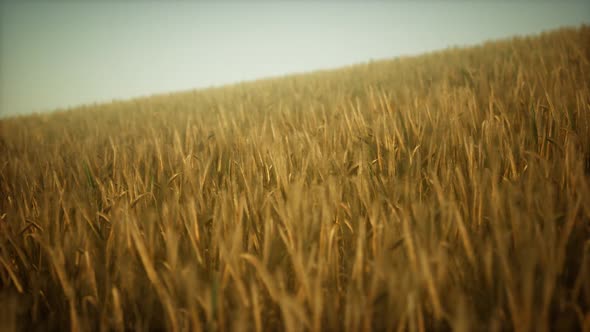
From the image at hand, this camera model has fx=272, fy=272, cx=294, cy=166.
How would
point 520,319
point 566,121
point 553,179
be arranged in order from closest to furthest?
point 520,319
point 553,179
point 566,121

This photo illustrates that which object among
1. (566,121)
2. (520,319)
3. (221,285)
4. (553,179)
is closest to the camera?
(520,319)

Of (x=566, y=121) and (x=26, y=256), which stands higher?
(x=566, y=121)

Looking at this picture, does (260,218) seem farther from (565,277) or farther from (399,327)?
(565,277)

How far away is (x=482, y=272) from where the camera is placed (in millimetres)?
385

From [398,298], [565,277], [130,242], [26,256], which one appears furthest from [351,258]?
[26,256]

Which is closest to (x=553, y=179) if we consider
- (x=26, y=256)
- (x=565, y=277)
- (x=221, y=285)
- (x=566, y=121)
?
(x=565, y=277)

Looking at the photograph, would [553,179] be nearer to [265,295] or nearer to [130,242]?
[265,295]

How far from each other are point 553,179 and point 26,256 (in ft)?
3.54

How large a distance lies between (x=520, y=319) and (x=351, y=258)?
24 cm

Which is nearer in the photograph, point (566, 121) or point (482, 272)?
point (482, 272)

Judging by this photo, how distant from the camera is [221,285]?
40 centimetres

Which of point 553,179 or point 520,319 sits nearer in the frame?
point 520,319

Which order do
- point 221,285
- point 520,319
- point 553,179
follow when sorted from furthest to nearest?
point 553,179
point 221,285
point 520,319

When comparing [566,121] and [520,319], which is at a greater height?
[566,121]
